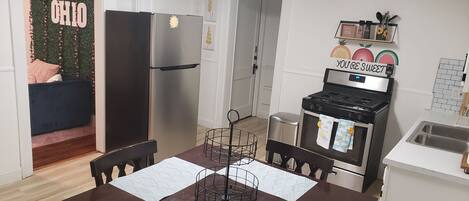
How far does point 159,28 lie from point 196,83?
797mm

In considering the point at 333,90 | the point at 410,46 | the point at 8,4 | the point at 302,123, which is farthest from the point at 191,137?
the point at 410,46

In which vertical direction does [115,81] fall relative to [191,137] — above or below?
above

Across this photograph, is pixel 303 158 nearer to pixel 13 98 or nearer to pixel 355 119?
pixel 355 119

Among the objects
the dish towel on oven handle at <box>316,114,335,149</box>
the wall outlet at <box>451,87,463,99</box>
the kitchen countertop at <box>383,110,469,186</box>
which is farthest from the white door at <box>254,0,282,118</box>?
the kitchen countertop at <box>383,110,469,186</box>

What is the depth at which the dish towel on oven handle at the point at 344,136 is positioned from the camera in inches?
125

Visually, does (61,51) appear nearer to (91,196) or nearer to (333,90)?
(333,90)

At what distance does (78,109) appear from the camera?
4719mm

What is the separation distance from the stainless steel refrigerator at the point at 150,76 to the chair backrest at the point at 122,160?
5.09ft

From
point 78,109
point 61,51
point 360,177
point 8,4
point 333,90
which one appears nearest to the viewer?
point 8,4

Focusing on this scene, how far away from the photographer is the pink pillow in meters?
4.89

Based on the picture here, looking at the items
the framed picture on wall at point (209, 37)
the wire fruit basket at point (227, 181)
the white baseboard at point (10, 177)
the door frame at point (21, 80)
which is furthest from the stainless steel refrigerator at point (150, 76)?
the wire fruit basket at point (227, 181)

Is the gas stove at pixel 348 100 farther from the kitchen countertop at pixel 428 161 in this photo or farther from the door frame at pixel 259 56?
the door frame at pixel 259 56

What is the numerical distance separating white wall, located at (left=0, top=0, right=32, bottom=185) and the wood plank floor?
13 cm

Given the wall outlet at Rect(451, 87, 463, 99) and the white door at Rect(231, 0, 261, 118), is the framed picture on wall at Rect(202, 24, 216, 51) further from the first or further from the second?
the wall outlet at Rect(451, 87, 463, 99)
